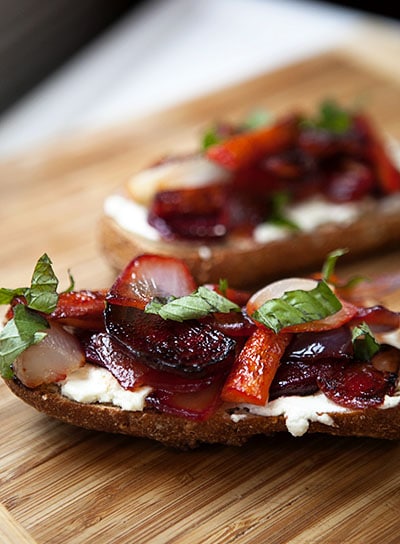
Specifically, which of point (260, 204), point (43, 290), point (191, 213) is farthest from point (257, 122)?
point (43, 290)

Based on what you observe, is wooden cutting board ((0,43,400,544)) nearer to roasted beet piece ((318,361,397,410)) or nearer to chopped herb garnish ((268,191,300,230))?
roasted beet piece ((318,361,397,410))

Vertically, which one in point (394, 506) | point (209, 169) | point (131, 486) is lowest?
point (394, 506)

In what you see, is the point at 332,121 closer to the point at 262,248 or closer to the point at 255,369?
the point at 262,248

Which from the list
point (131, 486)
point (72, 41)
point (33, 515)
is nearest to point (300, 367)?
point (131, 486)

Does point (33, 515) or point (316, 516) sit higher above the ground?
point (33, 515)

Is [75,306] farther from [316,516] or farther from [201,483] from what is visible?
[316,516]

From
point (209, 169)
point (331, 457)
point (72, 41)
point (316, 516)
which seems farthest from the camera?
point (72, 41)

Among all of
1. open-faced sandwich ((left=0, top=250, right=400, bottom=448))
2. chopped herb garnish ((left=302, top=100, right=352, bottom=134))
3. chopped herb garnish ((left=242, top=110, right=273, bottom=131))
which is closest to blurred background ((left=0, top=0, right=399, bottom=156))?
chopped herb garnish ((left=242, top=110, right=273, bottom=131))

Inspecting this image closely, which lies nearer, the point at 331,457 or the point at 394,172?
the point at 331,457
